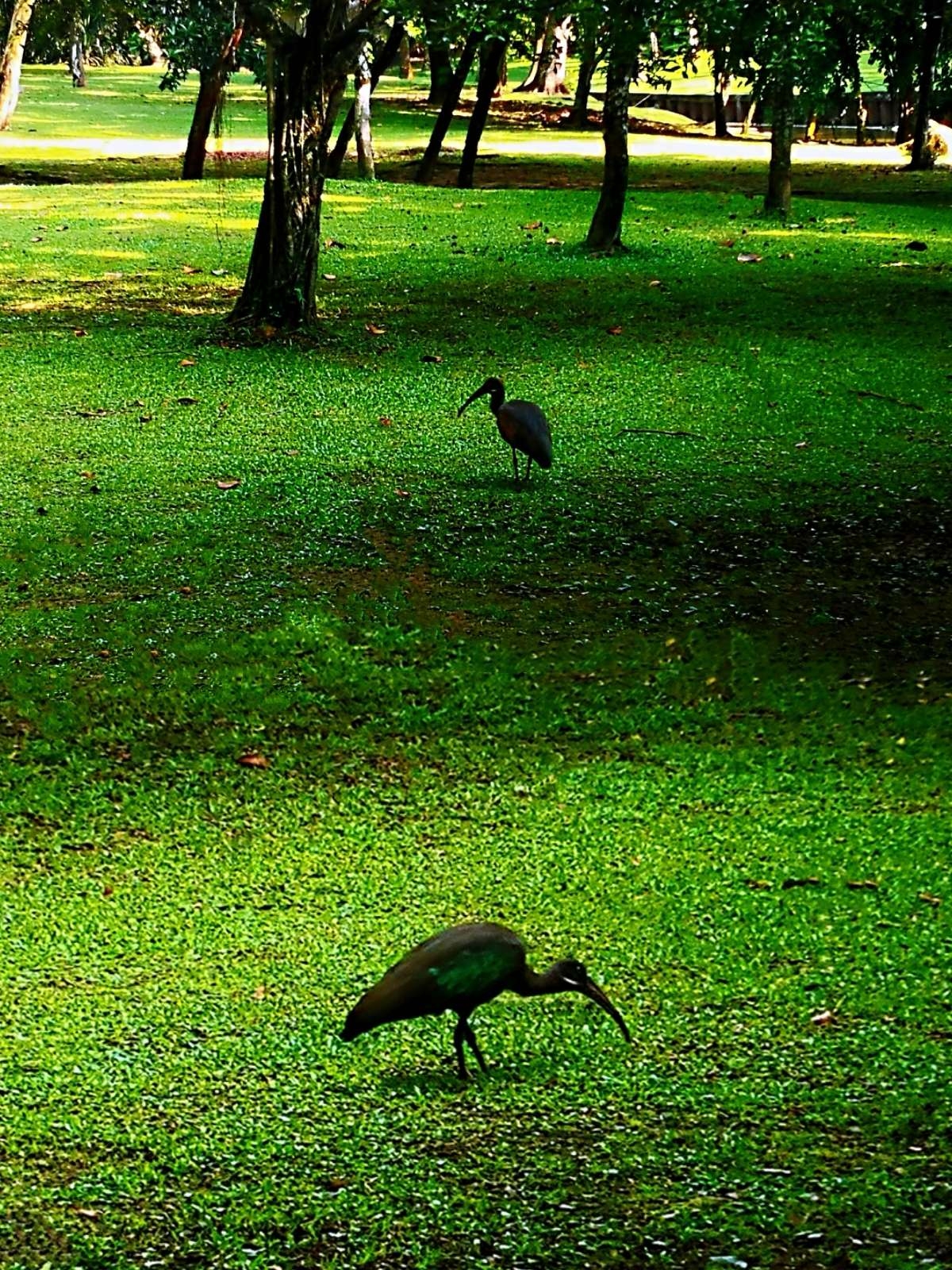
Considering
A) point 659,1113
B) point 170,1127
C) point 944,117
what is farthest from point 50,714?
point 944,117

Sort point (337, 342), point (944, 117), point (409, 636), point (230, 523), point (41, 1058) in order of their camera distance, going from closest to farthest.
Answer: point (41, 1058), point (409, 636), point (230, 523), point (337, 342), point (944, 117)

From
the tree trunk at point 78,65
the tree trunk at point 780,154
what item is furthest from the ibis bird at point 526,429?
the tree trunk at point 78,65

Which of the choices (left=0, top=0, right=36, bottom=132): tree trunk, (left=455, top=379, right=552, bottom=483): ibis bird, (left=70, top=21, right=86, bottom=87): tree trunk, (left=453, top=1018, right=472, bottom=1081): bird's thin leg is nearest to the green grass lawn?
(left=453, top=1018, right=472, bottom=1081): bird's thin leg

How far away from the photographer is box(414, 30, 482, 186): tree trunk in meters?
16.3

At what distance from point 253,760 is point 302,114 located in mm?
6165

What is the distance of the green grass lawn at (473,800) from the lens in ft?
9.30

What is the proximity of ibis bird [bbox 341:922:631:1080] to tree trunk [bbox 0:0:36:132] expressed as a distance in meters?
22.3

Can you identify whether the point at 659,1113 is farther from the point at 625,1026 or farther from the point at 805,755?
the point at 805,755

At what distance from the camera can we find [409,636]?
5516 millimetres

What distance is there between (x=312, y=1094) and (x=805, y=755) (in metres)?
2.21

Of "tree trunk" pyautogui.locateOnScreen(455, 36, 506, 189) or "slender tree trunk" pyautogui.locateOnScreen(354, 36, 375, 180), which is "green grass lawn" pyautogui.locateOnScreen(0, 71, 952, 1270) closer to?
"slender tree trunk" pyautogui.locateOnScreen(354, 36, 375, 180)

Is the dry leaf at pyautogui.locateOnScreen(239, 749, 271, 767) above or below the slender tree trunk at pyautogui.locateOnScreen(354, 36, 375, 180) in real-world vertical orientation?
below

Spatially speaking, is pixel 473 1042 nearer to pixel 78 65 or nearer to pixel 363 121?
pixel 363 121

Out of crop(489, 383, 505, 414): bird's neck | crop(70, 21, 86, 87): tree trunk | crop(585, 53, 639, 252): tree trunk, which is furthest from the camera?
crop(70, 21, 86, 87): tree trunk
